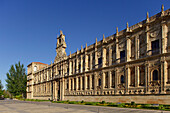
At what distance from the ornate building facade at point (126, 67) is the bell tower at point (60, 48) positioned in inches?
166

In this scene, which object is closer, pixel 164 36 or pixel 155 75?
pixel 164 36

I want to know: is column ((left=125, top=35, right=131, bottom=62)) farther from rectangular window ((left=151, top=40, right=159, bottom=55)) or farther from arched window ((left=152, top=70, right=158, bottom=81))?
arched window ((left=152, top=70, right=158, bottom=81))

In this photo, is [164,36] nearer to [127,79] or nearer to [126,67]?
[126,67]

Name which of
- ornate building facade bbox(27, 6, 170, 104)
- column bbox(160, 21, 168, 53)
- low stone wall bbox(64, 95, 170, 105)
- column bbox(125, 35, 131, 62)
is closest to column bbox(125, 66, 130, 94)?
ornate building facade bbox(27, 6, 170, 104)

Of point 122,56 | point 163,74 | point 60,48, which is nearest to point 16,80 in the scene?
point 60,48

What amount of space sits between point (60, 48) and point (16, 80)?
36.3 metres

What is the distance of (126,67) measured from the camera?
30547 millimetres

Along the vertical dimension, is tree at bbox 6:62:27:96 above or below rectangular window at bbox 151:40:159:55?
below

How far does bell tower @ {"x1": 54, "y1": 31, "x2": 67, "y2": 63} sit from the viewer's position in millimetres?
55534

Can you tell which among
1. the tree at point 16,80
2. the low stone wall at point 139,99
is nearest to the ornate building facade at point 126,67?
the low stone wall at point 139,99

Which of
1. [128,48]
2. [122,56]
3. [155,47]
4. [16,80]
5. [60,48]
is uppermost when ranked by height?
[60,48]

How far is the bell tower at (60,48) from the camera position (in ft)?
182

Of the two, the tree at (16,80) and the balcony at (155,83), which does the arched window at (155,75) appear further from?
the tree at (16,80)

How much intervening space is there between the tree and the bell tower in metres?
32.6
